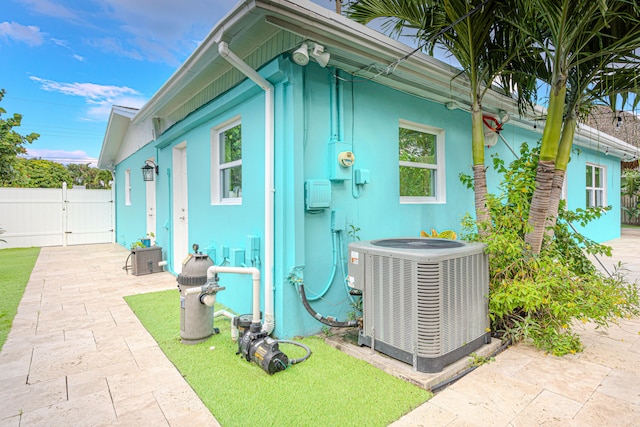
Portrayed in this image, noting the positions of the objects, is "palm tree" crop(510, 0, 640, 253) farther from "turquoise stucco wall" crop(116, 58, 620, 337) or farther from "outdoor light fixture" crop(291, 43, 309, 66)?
"outdoor light fixture" crop(291, 43, 309, 66)

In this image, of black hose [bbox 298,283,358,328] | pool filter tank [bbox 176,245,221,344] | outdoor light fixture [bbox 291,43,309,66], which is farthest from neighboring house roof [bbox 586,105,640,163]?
pool filter tank [bbox 176,245,221,344]

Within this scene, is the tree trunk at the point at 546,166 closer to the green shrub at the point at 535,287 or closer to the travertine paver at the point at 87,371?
the green shrub at the point at 535,287

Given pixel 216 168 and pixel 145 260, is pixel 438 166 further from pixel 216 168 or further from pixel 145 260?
pixel 145 260

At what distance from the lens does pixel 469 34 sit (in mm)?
3041

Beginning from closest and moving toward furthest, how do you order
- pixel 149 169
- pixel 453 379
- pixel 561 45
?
pixel 453 379
pixel 561 45
pixel 149 169

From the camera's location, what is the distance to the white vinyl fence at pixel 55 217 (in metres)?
10.3

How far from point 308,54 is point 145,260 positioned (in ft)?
16.9

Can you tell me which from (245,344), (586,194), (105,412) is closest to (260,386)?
(245,344)

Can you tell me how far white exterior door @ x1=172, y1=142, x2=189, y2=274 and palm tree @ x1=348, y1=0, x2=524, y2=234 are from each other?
4.10 m

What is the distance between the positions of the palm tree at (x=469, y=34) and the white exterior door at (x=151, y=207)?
602cm

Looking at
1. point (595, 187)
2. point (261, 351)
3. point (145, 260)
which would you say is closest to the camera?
point (261, 351)

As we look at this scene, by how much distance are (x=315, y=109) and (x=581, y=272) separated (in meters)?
3.12

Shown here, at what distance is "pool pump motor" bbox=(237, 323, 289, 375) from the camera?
2.50 metres

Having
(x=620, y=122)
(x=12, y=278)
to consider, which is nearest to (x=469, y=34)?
(x=620, y=122)
